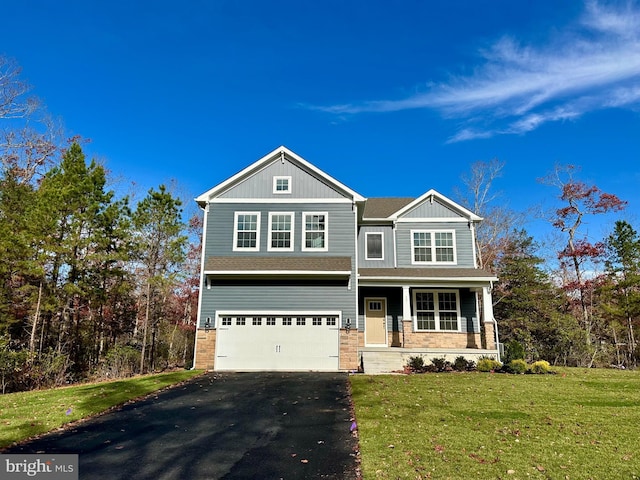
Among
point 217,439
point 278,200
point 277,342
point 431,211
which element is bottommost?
point 217,439

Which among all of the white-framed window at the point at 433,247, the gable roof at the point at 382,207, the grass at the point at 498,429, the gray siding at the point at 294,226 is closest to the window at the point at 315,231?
the gray siding at the point at 294,226

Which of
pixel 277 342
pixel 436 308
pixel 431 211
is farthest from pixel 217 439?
pixel 431 211

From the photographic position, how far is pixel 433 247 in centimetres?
1817

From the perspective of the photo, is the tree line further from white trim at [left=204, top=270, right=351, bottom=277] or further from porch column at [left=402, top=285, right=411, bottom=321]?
porch column at [left=402, top=285, right=411, bottom=321]

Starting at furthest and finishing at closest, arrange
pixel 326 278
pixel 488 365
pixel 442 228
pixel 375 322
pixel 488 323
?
pixel 442 228, pixel 375 322, pixel 488 323, pixel 326 278, pixel 488 365

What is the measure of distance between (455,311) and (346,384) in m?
8.01

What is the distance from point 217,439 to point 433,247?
1399cm

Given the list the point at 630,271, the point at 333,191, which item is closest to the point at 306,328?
the point at 333,191

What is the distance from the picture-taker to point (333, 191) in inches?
655

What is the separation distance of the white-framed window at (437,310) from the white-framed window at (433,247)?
1.45 m

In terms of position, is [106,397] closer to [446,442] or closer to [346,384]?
[346,384]

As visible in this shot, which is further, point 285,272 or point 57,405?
point 285,272

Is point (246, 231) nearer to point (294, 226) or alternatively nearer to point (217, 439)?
point (294, 226)

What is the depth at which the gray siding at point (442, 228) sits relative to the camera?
1783cm
